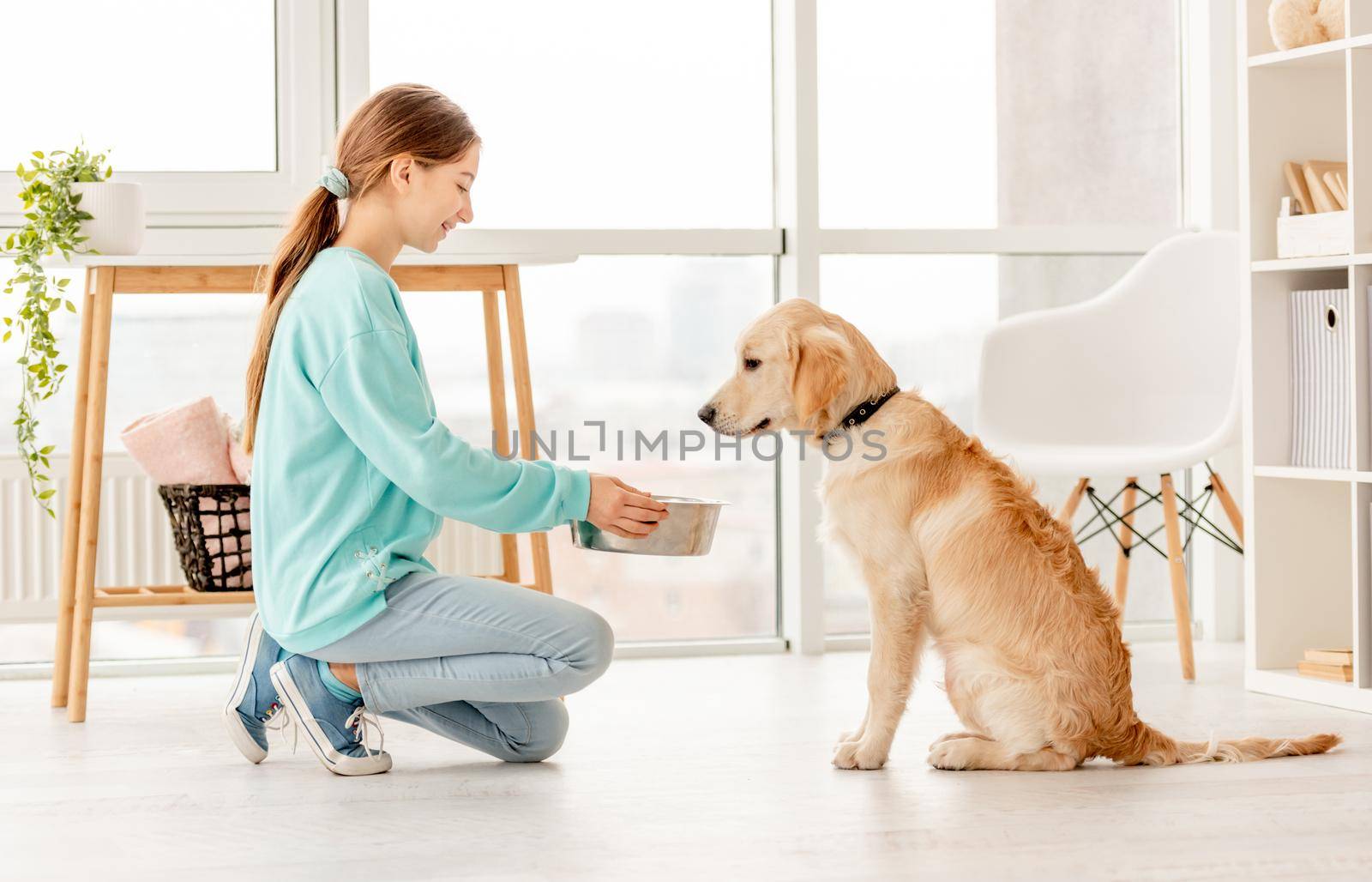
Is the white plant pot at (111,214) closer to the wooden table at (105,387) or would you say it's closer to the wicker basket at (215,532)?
the wooden table at (105,387)

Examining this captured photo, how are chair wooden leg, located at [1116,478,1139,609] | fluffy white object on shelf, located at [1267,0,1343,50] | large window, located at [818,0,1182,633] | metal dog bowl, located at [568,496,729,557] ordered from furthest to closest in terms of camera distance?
large window, located at [818,0,1182,633] < chair wooden leg, located at [1116,478,1139,609] < fluffy white object on shelf, located at [1267,0,1343,50] < metal dog bowl, located at [568,496,729,557]

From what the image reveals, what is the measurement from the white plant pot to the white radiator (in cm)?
61

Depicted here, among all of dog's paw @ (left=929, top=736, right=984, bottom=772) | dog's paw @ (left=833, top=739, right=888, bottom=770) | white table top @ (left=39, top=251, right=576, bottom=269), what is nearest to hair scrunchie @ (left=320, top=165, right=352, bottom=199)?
white table top @ (left=39, top=251, right=576, bottom=269)

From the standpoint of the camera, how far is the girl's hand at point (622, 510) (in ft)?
6.70

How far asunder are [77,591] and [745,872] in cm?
170

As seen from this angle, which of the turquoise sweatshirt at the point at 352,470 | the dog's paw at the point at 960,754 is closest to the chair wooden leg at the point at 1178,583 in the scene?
the dog's paw at the point at 960,754

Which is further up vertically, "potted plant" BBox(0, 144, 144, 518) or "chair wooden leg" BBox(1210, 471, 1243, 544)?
"potted plant" BBox(0, 144, 144, 518)

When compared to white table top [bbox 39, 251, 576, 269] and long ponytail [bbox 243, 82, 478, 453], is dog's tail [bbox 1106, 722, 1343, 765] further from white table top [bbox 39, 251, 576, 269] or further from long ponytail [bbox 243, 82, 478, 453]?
white table top [bbox 39, 251, 576, 269]

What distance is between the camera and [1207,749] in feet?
7.08

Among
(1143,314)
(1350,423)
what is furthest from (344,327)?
(1143,314)

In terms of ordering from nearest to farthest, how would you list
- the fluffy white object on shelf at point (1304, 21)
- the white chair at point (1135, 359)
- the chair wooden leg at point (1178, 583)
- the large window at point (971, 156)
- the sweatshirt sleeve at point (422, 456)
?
the sweatshirt sleeve at point (422, 456) < the fluffy white object on shelf at point (1304, 21) < the chair wooden leg at point (1178, 583) < the white chair at point (1135, 359) < the large window at point (971, 156)

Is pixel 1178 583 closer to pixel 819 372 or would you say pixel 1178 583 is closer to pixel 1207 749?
pixel 1207 749

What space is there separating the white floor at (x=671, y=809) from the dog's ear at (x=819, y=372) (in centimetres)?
59

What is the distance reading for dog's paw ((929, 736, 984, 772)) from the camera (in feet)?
6.98
